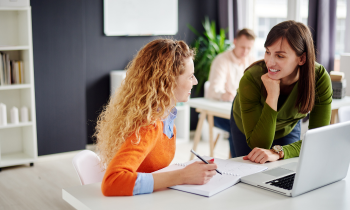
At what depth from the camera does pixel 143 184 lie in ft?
4.05

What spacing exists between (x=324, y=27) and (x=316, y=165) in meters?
2.92

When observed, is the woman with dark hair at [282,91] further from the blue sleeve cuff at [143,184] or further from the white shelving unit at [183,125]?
the white shelving unit at [183,125]

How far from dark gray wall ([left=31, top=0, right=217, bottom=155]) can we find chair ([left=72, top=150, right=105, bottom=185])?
2.50 meters

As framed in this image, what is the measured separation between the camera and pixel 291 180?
4.49ft

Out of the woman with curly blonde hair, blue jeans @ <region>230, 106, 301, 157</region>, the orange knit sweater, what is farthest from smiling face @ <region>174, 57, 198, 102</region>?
blue jeans @ <region>230, 106, 301, 157</region>

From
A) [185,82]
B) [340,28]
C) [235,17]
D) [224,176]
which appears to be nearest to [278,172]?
[224,176]

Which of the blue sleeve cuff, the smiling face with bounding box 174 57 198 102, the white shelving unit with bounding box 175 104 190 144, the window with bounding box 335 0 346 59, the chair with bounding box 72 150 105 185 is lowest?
the white shelving unit with bounding box 175 104 190 144

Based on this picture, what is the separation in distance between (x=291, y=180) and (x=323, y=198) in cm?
15

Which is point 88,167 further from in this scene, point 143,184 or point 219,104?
point 219,104

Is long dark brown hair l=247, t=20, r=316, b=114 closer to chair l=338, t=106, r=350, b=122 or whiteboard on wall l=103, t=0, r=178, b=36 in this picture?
chair l=338, t=106, r=350, b=122

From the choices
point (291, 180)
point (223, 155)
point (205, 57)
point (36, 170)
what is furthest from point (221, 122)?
point (291, 180)

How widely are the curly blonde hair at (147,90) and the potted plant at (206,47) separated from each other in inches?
134

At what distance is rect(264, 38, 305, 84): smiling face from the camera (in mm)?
1675

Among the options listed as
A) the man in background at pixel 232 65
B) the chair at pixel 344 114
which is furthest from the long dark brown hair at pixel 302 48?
the man in background at pixel 232 65
